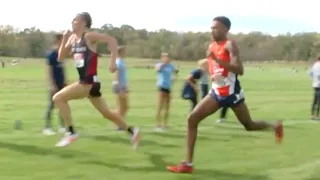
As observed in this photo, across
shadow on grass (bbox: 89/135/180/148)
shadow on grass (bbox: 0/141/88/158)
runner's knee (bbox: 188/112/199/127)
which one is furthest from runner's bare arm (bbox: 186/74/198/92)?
runner's knee (bbox: 188/112/199/127)

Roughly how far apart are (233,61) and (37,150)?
4.06 m

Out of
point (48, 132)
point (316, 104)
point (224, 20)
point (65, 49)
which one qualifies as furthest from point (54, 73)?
point (316, 104)

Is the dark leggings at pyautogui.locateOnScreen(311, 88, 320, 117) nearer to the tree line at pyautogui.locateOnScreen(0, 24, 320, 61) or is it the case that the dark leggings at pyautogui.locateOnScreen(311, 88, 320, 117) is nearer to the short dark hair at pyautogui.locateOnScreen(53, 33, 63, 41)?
the short dark hair at pyautogui.locateOnScreen(53, 33, 63, 41)

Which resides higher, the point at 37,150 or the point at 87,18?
the point at 87,18

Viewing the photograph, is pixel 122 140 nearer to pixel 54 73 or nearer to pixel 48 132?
pixel 48 132

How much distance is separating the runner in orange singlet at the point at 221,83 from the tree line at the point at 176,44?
108m

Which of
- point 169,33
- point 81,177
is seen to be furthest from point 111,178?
point 169,33

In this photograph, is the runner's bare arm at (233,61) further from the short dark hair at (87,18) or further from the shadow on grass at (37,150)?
the shadow on grass at (37,150)

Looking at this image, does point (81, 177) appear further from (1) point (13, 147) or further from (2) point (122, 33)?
(2) point (122, 33)

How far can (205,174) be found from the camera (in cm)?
938

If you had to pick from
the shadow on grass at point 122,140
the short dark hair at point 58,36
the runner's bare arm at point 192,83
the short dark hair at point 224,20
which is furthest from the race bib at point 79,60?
the runner's bare arm at point 192,83

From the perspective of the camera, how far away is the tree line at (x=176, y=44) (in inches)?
4963

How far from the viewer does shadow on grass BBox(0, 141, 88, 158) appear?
10891 millimetres

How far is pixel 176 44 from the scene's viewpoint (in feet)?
429
